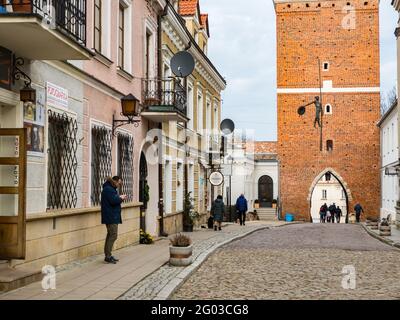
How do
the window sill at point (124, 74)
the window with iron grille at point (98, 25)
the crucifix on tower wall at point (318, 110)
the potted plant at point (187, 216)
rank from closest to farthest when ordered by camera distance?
the window with iron grille at point (98, 25), the window sill at point (124, 74), the potted plant at point (187, 216), the crucifix on tower wall at point (318, 110)

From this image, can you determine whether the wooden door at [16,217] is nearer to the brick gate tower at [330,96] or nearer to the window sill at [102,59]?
the window sill at [102,59]

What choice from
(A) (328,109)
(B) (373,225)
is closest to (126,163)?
(B) (373,225)

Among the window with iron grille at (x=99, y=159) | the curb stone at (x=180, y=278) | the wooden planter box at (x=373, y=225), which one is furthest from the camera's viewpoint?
the wooden planter box at (x=373, y=225)

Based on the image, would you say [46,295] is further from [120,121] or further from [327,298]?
[120,121]

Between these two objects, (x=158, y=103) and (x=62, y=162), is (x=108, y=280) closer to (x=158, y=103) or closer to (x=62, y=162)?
(x=62, y=162)

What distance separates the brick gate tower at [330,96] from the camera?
44156 millimetres

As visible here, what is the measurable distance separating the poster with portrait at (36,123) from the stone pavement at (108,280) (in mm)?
1981

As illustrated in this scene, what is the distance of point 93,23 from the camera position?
43.8 feet

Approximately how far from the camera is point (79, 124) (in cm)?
1229

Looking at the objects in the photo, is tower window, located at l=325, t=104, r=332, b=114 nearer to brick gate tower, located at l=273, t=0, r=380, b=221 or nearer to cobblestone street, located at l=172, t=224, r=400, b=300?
brick gate tower, located at l=273, t=0, r=380, b=221

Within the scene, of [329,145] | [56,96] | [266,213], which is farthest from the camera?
[266,213]

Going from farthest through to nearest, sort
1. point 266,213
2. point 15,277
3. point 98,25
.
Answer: point 266,213 → point 98,25 → point 15,277

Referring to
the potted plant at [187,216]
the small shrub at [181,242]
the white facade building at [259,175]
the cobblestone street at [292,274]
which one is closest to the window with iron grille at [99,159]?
the small shrub at [181,242]

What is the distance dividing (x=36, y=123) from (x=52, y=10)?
5.94 feet
